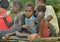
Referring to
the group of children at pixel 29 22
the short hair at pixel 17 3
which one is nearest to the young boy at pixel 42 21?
the group of children at pixel 29 22

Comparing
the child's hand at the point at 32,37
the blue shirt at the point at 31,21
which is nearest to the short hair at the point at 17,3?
the blue shirt at the point at 31,21

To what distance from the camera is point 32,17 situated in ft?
8.94

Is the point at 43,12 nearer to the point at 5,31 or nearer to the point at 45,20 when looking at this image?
the point at 45,20

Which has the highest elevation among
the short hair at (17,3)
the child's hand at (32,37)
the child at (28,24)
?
the short hair at (17,3)

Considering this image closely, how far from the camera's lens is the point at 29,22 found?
2.72m

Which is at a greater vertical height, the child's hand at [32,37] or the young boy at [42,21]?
the young boy at [42,21]

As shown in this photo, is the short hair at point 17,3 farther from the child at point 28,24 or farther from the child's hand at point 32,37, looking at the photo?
the child's hand at point 32,37

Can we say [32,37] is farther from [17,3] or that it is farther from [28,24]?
[17,3]

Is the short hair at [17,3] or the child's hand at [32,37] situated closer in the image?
the child's hand at [32,37]

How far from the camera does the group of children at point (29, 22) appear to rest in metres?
2.70

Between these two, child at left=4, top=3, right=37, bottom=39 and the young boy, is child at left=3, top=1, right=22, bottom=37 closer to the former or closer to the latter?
child at left=4, top=3, right=37, bottom=39

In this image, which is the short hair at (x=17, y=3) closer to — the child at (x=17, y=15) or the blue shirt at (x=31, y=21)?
the child at (x=17, y=15)

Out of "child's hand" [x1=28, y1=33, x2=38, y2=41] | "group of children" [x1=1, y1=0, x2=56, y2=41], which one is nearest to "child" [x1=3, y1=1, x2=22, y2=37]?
"group of children" [x1=1, y1=0, x2=56, y2=41]

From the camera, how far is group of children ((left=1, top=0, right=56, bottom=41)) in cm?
270
